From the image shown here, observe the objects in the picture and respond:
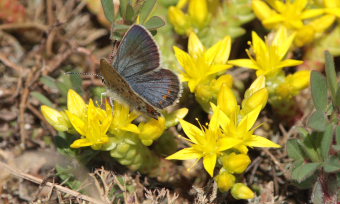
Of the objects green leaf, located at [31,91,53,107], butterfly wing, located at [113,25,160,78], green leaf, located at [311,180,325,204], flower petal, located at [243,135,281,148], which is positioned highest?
butterfly wing, located at [113,25,160,78]

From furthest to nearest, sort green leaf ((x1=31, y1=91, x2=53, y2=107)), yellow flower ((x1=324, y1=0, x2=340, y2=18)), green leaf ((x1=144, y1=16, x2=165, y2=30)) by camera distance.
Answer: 1. green leaf ((x1=31, y1=91, x2=53, y2=107))
2. yellow flower ((x1=324, y1=0, x2=340, y2=18))
3. green leaf ((x1=144, y1=16, x2=165, y2=30))

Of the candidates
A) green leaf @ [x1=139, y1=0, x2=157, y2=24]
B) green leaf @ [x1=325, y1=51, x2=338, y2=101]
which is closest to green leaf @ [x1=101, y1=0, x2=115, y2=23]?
green leaf @ [x1=139, y1=0, x2=157, y2=24]

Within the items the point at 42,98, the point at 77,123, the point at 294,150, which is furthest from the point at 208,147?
the point at 42,98

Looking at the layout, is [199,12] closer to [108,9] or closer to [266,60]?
[266,60]

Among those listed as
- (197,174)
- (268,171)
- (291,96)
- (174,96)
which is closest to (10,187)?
(197,174)

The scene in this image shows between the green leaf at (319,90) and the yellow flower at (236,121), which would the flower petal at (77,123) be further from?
the green leaf at (319,90)

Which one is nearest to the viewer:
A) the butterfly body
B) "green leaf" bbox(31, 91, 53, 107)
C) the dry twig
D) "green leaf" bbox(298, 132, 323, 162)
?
the butterfly body

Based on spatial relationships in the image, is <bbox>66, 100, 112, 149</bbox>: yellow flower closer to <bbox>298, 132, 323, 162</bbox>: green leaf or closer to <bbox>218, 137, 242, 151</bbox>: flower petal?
<bbox>218, 137, 242, 151</bbox>: flower petal

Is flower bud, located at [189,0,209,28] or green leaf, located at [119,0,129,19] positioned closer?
green leaf, located at [119,0,129,19]
